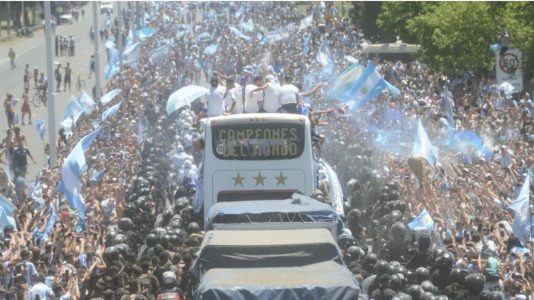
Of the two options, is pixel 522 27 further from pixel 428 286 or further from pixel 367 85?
pixel 428 286

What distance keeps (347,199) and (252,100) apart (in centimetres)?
365

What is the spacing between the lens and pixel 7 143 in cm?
2694

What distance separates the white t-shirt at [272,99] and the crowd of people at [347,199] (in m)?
0.02

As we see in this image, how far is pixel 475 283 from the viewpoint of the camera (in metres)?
12.0

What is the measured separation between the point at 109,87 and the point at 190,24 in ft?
126

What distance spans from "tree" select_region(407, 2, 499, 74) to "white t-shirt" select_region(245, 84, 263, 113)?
19.0 meters

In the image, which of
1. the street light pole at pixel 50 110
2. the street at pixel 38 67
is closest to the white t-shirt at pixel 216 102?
the street light pole at pixel 50 110

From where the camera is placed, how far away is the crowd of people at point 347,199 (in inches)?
502

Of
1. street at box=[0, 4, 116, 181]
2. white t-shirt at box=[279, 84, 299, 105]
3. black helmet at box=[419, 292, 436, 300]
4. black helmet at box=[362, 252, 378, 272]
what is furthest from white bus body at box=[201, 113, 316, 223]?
street at box=[0, 4, 116, 181]

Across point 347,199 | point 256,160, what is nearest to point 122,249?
point 256,160

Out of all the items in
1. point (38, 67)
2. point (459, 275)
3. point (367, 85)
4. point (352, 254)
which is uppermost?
point (459, 275)

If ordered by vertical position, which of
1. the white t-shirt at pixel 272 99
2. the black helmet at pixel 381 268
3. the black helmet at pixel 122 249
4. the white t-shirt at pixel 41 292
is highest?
the white t-shirt at pixel 272 99

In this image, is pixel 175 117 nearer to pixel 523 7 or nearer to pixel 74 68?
pixel 523 7

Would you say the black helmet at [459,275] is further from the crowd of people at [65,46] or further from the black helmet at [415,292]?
the crowd of people at [65,46]
